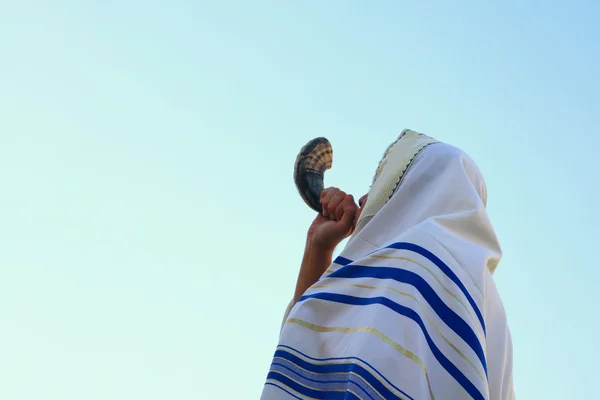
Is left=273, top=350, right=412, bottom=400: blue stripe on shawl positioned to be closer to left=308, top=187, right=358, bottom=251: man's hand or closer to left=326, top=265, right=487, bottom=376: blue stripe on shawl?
left=326, top=265, right=487, bottom=376: blue stripe on shawl

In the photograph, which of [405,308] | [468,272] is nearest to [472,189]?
[468,272]

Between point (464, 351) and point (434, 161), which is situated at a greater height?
point (434, 161)

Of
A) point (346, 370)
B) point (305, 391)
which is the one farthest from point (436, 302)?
point (305, 391)

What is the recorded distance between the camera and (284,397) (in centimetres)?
212

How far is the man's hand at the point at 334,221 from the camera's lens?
332cm

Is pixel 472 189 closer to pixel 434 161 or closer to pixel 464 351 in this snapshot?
pixel 434 161

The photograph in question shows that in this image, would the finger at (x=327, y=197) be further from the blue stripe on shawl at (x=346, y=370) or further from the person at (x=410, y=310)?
the blue stripe on shawl at (x=346, y=370)

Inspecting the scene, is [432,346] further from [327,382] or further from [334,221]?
[334,221]

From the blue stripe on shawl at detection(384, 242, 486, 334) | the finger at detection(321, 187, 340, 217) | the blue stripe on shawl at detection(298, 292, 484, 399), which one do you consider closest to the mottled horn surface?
the finger at detection(321, 187, 340, 217)

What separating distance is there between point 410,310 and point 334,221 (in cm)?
129

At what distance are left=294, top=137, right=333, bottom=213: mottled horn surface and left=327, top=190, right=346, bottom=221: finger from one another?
178mm

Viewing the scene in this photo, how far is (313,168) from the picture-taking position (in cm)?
370

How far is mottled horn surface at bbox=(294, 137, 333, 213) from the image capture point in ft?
11.9

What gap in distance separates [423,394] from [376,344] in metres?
0.18
